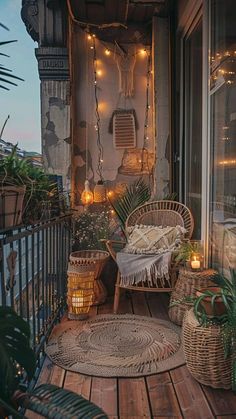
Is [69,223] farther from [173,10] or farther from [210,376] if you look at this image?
[173,10]

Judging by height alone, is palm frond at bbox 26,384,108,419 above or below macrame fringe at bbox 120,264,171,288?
above

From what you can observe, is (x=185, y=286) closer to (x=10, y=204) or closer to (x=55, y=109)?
(x=10, y=204)

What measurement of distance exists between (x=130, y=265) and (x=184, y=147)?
1456mm

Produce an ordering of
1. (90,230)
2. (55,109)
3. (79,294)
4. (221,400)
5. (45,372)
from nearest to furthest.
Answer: (221,400) → (45,372) → (79,294) → (90,230) → (55,109)

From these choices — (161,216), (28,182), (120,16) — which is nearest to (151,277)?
(161,216)

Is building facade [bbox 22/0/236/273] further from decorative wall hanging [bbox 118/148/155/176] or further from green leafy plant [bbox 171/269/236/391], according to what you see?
green leafy plant [bbox 171/269/236/391]

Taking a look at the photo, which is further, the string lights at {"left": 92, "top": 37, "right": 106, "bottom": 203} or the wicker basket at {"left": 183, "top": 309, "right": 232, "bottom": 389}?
the string lights at {"left": 92, "top": 37, "right": 106, "bottom": 203}

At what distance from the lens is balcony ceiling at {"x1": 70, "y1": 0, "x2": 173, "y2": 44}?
3.41 m

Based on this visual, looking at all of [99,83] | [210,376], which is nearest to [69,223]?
[99,83]

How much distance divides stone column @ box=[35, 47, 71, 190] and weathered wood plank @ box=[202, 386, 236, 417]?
2.56 meters

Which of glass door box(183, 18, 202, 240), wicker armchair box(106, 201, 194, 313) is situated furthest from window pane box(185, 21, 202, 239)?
wicker armchair box(106, 201, 194, 313)

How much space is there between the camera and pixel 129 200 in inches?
141

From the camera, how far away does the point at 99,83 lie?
3.88 m

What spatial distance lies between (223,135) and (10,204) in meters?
1.64
